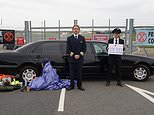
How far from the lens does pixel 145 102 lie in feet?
18.2

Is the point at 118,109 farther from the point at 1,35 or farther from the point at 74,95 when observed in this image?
the point at 1,35

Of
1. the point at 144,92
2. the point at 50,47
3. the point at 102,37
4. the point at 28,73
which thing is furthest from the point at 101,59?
the point at 102,37

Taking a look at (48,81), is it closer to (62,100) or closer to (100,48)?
(62,100)

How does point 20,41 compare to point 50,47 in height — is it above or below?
above

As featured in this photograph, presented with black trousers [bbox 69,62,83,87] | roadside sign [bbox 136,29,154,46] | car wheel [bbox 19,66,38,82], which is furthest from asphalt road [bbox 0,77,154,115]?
roadside sign [bbox 136,29,154,46]

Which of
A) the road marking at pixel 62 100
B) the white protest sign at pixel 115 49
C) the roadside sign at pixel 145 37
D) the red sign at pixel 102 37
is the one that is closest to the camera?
the road marking at pixel 62 100

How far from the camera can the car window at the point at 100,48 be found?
7.93m

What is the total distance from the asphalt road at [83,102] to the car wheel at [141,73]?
0.89m

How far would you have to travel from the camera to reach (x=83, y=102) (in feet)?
18.0

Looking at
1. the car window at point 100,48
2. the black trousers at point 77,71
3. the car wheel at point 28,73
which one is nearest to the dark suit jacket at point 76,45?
the black trousers at point 77,71

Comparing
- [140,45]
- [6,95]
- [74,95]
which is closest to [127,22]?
[140,45]

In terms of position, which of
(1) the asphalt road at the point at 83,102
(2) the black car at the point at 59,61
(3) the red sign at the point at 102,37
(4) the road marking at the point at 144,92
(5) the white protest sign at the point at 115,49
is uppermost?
(3) the red sign at the point at 102,37

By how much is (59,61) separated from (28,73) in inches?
40.4

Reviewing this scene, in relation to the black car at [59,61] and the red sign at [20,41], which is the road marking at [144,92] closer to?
the black car at [59,61]
